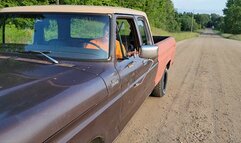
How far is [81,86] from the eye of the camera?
254 cm

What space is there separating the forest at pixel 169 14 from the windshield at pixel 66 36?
1083 centimetres

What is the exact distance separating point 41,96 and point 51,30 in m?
1.74

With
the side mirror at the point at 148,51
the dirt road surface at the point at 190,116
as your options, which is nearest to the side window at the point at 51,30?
the side mirror at the point at 148,51

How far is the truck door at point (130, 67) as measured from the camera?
3.55 m

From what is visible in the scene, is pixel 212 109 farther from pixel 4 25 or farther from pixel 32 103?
pixel 32 103

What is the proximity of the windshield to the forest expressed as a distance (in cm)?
1083

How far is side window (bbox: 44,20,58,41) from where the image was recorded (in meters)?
3.72

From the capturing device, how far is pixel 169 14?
7775 centimetres

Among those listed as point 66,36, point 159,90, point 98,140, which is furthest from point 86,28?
point 159,90

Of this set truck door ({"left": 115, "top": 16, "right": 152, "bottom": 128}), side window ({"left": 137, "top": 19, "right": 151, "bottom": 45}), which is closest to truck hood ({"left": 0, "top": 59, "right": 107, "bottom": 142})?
truck door ({"left": 115, "top": 16, "right": 152, "bottom": 128})

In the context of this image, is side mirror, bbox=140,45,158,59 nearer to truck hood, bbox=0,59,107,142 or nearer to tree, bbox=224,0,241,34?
truck hood, bbox=0,59,107,142

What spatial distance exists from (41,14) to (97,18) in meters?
0.69

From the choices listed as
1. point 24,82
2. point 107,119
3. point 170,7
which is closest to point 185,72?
point 107,119

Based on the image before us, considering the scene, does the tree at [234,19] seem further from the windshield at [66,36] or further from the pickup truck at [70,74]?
the windshield at [66,36]
